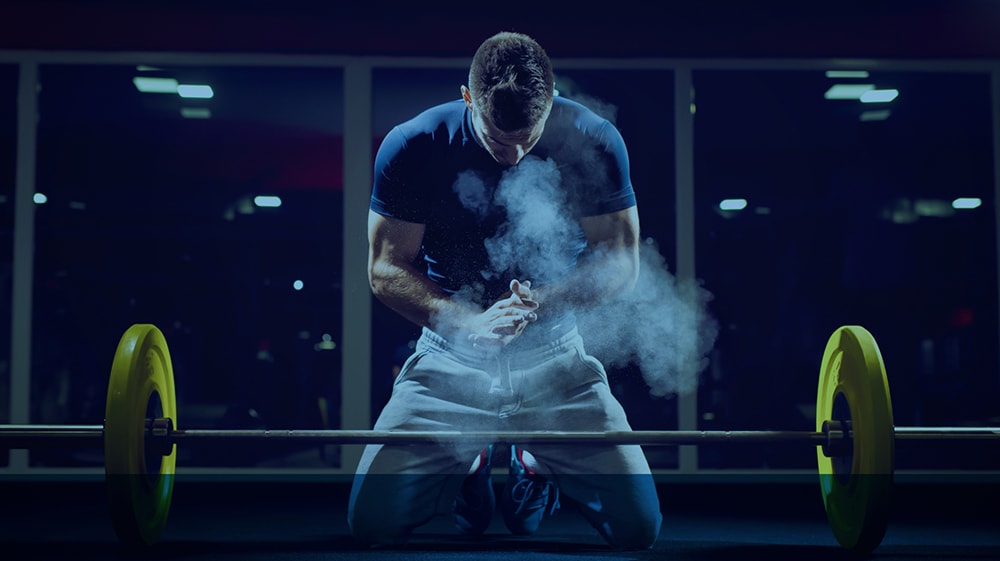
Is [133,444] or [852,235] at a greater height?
[852,235]

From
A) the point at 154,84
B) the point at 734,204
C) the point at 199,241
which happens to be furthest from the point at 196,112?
the point at 734,204

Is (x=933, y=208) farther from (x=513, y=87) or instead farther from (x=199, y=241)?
(x=199, y=241)

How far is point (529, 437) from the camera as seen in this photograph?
2.62m

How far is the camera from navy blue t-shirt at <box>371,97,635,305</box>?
3.12m

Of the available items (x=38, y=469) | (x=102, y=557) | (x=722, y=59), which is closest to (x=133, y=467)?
(x=102, y=557)

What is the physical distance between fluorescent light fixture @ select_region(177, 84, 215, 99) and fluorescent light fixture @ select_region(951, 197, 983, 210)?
3.63 m

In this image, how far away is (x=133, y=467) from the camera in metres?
2.57

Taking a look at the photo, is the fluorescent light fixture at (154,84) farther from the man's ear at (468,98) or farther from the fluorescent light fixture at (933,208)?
the fluorescent light fixture at (933,208)

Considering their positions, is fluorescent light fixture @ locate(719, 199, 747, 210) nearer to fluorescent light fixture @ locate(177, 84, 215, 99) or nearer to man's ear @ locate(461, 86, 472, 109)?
man's ear @ locate(461, 86, 472, 109)

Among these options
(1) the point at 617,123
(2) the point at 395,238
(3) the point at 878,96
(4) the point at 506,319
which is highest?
(3) the point at 878,96

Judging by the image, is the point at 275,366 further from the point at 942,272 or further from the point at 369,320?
the point at 942,272

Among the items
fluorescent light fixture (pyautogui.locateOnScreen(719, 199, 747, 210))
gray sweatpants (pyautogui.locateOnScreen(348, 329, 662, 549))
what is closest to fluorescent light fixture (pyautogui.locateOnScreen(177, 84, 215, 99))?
gray sweatpants (pyautogui.locateOnScreen(348, 329, 662, 549))

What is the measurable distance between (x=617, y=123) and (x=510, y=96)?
1632mm

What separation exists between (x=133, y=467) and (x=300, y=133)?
2.34 meters
